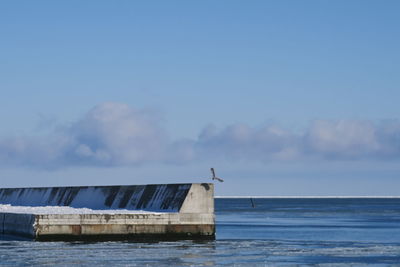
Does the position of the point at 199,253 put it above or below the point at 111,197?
below

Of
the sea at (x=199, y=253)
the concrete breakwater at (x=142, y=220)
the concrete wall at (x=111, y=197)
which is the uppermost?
the concrete wall at (x=111, y=197)

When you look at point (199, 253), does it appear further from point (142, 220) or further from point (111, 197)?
point (111, 197)

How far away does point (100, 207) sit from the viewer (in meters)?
60.7

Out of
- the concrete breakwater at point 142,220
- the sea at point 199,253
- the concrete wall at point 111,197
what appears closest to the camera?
the sea at point 199,253

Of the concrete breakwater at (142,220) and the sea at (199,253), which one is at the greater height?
the concrete breakwater at (142,220)

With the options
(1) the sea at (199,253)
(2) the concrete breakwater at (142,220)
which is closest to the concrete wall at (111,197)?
(2) the concrete breakwater at (142,220)

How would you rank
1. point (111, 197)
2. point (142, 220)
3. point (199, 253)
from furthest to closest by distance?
point (111, 197) < point (142, 220) < point (199, 253)

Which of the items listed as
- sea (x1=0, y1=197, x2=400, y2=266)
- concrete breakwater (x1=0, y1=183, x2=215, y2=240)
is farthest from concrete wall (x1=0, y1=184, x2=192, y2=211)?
sea (x1=0, y1=197, x2=400, y2=266)

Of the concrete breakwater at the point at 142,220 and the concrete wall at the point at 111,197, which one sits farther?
the concrete wall at the point at 111,197

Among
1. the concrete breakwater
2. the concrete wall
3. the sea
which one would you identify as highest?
the concrete wall

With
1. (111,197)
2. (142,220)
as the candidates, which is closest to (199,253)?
(142,220)

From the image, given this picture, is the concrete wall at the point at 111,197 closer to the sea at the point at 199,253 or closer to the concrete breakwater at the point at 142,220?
the concrete breakwater at the point at 142,220

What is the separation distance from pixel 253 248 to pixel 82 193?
68.2 feet

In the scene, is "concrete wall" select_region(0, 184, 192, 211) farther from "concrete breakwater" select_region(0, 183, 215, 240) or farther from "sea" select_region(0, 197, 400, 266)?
"sea" select_region(0, 197, 400, 266)
